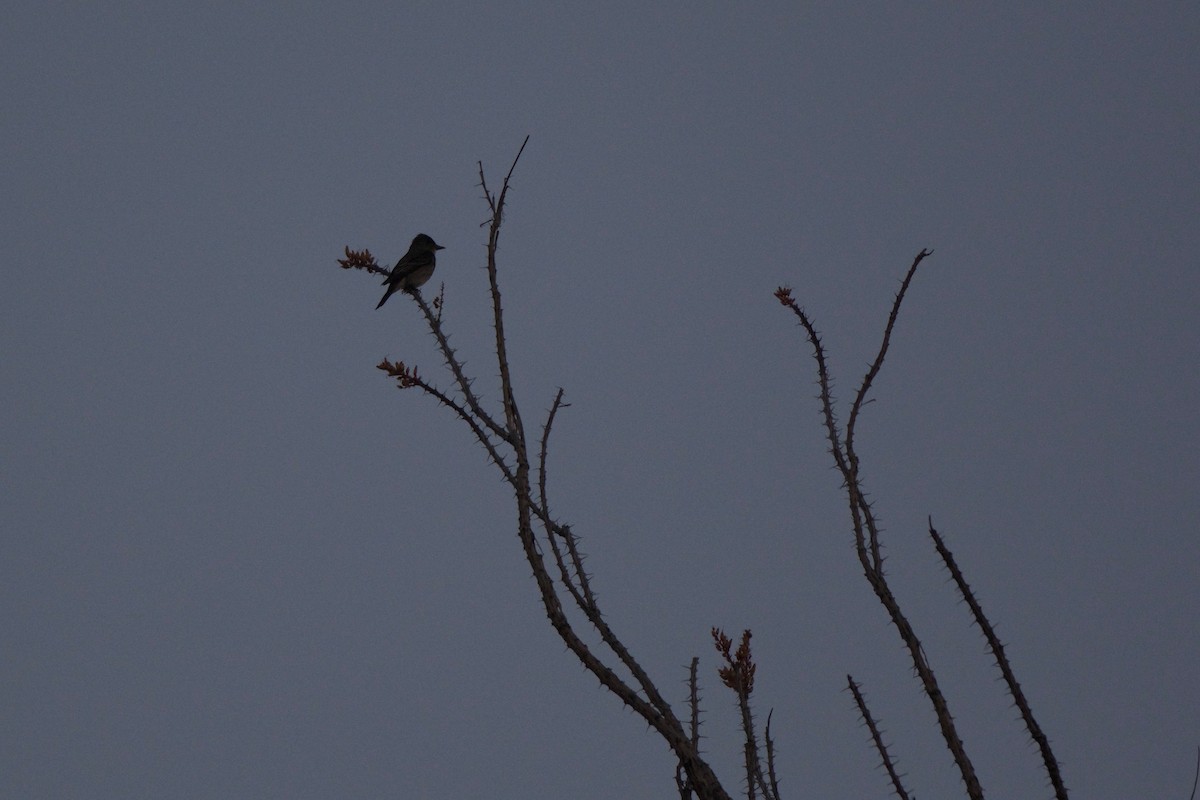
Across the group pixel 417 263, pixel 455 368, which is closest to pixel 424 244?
pixel 417 263

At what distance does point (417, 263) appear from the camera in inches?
590

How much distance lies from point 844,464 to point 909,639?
912 millimetres

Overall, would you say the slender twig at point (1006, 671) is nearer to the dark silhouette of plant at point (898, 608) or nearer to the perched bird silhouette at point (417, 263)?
the dark silhouette of plant at point (898, 608)

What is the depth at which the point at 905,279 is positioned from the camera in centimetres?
407

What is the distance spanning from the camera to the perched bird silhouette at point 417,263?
14.6 meters

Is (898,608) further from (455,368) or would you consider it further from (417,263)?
(417,263)

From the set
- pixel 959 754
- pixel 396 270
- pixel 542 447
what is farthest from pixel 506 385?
pixel 396 270

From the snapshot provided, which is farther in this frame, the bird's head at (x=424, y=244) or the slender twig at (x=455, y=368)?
the bird's head at (x=424, y=244)

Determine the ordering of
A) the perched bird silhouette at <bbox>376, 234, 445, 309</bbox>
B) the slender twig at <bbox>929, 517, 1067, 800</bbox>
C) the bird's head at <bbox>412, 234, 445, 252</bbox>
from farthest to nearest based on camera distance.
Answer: the bird's head at <bbox>412, 234, 445, 252</bbox>
the perched bird silhouette at <bbox>376, 234, 445, 309</bbox>
the slender twig at <bbox>929, 517, 1067, 800</bbox>

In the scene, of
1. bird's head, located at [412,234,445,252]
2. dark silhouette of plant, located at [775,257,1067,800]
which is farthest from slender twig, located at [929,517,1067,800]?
bird's head, located at [412,234,445,252]

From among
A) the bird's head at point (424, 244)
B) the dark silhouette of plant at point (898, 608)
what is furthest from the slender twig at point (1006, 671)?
the bird's head at point (424, 244)

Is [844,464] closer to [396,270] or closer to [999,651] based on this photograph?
[999,651]

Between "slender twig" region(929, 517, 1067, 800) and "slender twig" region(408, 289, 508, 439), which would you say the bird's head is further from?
"slender twig" region(929, 517, 1067, 800)

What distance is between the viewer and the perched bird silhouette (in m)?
14.6
